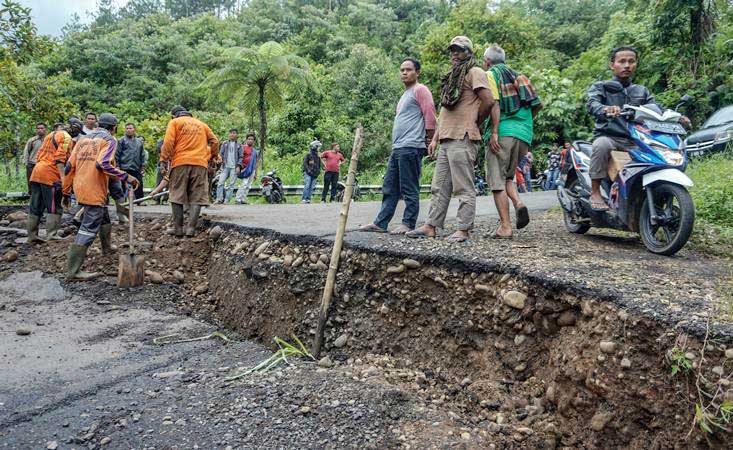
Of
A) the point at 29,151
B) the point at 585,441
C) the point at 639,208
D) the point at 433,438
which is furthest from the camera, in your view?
the point at 29,151

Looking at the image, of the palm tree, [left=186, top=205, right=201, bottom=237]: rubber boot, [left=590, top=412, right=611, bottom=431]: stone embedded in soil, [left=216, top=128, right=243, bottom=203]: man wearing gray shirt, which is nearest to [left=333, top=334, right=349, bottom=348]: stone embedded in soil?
[left=590, top=412, right=611, bottom=431]: stone embedded in soil

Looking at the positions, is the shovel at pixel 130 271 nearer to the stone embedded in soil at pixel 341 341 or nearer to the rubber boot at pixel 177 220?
the rubber boot at pixel 177 220

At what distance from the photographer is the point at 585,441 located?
2.81m

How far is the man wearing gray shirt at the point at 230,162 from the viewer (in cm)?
1162

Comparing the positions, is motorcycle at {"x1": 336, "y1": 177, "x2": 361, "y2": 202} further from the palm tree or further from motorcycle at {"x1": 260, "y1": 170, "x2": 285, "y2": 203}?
the palm tree

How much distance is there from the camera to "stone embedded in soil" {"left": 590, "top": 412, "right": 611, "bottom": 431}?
→ 2723 millimetres

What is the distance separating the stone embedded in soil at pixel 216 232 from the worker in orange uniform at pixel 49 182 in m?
2.74

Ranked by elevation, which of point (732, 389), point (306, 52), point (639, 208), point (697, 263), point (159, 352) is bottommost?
point (159, 352)

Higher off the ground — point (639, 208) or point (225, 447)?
point (639, 208)

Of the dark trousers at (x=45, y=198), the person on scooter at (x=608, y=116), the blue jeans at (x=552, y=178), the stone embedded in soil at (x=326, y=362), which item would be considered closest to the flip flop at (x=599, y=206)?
the person on scooter at (x=608, y=116)

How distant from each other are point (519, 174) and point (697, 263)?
11.0m

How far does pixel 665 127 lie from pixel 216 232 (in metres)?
4.87

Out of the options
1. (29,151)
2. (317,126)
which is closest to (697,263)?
(29,151)

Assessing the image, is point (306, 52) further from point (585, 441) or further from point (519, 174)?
point (585, 441)
